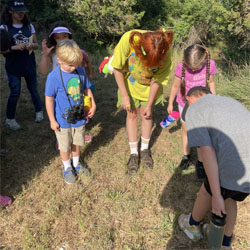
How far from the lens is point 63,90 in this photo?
2.50 m

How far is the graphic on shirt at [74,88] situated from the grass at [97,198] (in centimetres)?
103

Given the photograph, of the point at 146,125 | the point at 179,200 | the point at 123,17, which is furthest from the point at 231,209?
the point at 123,17

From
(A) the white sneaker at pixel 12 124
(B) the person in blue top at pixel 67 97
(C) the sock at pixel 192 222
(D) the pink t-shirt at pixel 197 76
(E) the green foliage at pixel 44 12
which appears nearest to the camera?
(C) the sock at pixel 192 222

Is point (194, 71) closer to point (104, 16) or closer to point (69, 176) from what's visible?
point (69, 176)

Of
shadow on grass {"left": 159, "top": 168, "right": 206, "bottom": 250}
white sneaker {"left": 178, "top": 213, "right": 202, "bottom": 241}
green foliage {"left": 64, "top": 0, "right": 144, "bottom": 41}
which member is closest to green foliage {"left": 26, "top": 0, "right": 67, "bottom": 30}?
green foliage {"left": 64, "top": 0, "right": 144, "bottom": 41}

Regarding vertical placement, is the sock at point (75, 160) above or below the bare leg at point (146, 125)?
below

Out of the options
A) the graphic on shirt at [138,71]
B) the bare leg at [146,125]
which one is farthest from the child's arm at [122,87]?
the bare leg at [146,125]

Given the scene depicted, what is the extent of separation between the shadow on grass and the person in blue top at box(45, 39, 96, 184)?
3.76 feet

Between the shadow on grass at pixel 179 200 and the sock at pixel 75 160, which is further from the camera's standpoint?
the sock at pixel 75 160

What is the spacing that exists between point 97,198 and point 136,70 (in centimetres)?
150

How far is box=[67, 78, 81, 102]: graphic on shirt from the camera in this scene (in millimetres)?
2500

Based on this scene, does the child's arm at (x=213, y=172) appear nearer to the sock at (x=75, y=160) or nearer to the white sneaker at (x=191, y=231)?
the white sneaker at (x=191, y=231)

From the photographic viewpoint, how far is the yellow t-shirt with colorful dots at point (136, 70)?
2494 mm

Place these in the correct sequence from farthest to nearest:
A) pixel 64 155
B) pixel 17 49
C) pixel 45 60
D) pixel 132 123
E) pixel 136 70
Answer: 1. pixel 17 49
2. pixel 132 123
3. pixel 45 60
4. pixel 64 155
5. pixel 136 70
